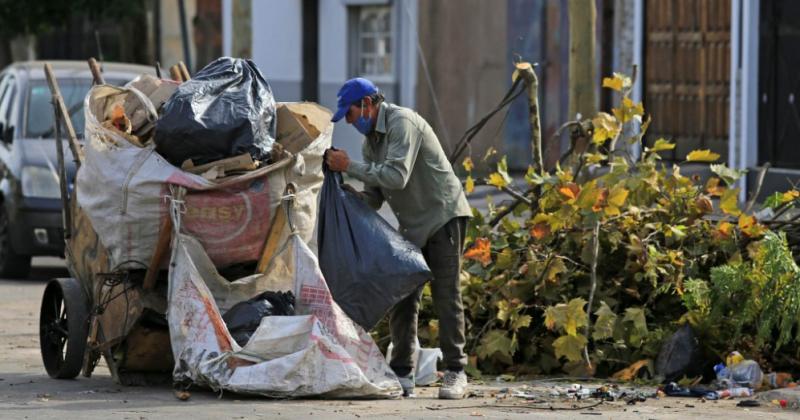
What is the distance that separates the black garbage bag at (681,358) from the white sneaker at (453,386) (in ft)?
3.72

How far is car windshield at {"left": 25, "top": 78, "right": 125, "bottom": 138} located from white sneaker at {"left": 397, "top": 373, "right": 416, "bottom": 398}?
5.97 meters

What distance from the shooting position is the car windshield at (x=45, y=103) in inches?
534

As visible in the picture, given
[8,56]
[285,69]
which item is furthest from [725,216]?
[8,56]

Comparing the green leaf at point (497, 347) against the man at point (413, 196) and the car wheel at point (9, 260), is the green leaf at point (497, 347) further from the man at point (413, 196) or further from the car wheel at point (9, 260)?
the car wheel at point (9, 260)

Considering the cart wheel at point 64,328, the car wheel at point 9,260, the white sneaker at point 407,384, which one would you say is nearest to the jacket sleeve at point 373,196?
the white sneaker at point 407,384

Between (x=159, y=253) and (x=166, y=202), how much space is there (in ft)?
0.86

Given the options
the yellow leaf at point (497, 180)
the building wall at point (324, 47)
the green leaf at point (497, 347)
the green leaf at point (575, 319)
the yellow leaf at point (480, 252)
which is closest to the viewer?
the green leaf at point (575, 319)

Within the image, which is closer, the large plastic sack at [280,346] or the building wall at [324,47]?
the large plastic sack at [280,346]

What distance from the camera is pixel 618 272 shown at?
30.5 ft

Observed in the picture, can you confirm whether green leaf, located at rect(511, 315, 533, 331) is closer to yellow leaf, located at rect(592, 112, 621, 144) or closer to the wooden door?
yellow leaf, located at rect(592, 112, 621, 144)

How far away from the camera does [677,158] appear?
58.3ft

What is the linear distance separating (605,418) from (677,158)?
423 inches

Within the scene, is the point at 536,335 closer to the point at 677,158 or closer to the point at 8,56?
the point at 677,158

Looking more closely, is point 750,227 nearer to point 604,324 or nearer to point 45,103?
point 604,324
